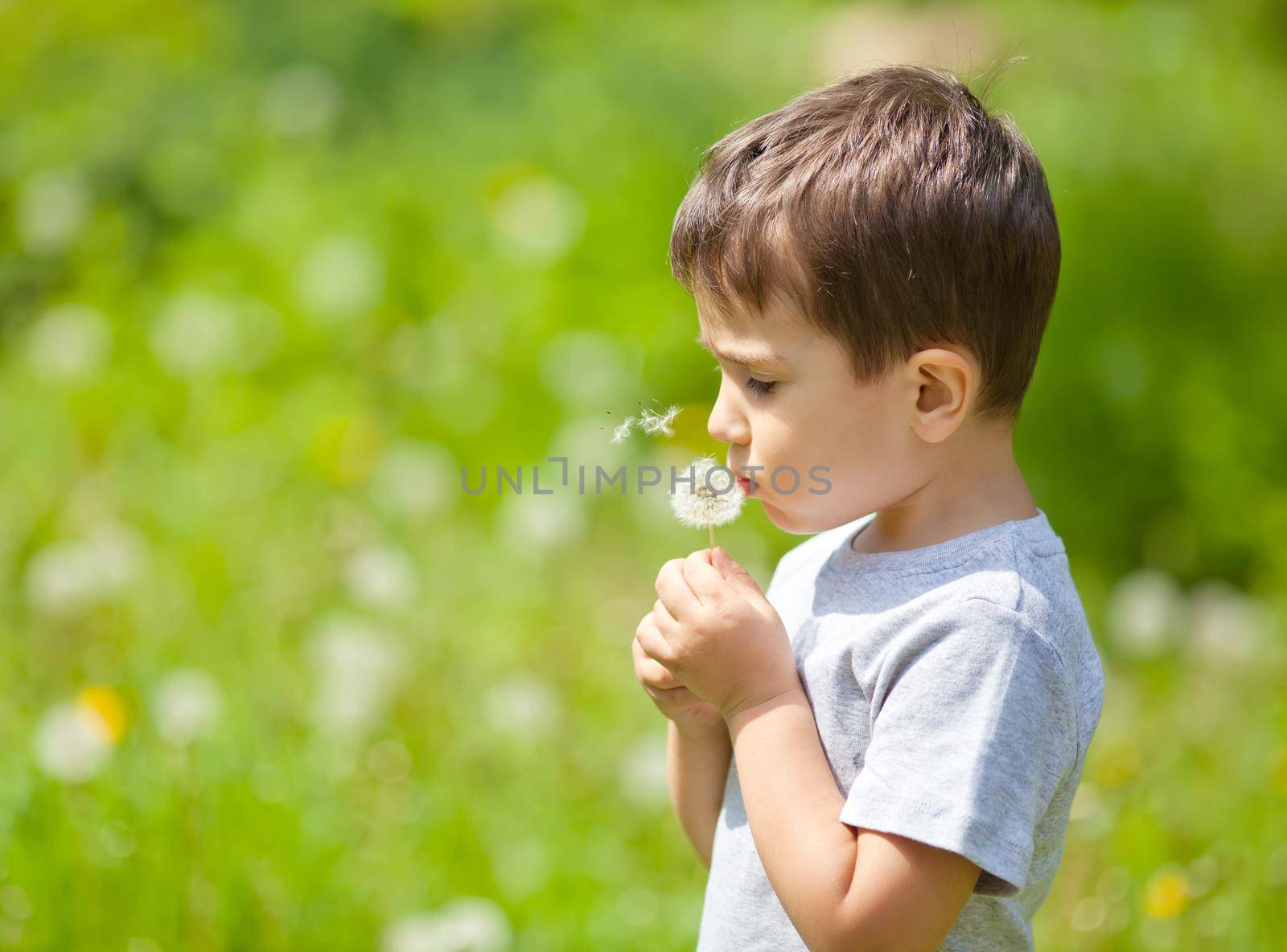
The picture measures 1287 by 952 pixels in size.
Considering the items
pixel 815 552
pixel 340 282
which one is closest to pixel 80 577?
pixel 340 282

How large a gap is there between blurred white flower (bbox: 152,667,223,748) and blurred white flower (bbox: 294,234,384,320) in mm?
1607

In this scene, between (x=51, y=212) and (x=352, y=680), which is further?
(x=51, y=212)

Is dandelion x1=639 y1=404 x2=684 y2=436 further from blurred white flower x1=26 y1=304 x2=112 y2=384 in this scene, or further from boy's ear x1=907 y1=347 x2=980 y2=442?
blurred white flower x1=26 y1=304 x2=112 y2=384

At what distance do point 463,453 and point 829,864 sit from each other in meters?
2.61

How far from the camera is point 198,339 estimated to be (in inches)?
138

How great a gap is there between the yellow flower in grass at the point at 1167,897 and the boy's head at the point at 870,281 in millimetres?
1058

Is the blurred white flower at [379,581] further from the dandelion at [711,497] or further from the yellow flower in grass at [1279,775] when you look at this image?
the yellow flower in grass at [1279,775]

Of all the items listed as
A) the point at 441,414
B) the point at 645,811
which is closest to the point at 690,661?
the point at 645,811

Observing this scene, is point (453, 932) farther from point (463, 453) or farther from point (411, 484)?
point (463, 453)

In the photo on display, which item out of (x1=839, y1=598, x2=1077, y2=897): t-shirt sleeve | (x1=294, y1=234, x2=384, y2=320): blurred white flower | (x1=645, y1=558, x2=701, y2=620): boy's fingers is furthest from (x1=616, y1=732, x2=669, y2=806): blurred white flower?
(x1=294, y1=234, x2=384, y2=320): blurred white flower

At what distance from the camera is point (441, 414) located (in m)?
3.53

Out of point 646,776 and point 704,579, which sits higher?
point 704,579

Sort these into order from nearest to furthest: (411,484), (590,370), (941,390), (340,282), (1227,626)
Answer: (941,390), (1227,626), (411,484), (590,370), (340,282)

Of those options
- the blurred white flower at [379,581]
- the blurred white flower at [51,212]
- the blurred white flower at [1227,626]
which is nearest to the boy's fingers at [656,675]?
the blurred white flower at [379,581]
